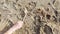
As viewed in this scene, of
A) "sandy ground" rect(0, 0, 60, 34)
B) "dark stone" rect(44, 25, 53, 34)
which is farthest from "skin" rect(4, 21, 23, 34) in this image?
"dark stone" rect(44, 25, 53, 34)

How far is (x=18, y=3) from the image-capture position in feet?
6.21

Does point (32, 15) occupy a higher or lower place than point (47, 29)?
higher

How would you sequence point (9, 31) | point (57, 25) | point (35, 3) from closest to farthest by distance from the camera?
point (9, 31), point (57, 25), point (35, 3)

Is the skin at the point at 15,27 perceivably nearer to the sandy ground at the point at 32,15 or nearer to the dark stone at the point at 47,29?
the sandy ground at the point at 32,15

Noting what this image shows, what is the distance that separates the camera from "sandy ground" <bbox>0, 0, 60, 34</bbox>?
176 centimetres

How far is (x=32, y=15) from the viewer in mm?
1838

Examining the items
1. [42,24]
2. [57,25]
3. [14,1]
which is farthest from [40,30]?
[14,1]

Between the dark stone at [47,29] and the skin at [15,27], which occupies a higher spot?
the skin at [15,27]

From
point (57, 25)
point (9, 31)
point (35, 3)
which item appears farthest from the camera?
point (35, 3)

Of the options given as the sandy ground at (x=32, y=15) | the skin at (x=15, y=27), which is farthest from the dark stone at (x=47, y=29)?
the skin at (x=15, y=27)

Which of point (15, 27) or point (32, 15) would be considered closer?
point (15, 27)

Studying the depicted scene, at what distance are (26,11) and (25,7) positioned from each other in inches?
2.0

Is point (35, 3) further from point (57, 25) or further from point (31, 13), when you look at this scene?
point (57, 25)

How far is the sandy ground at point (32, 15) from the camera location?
5.77ft
